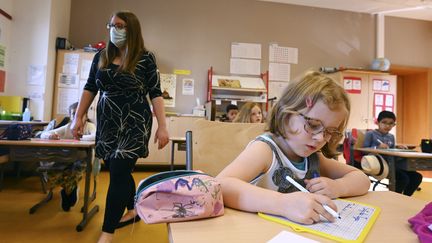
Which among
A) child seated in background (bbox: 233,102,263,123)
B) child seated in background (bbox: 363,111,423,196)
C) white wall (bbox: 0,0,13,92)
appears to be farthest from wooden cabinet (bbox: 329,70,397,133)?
white wall (bbox: 0,0,13,92)

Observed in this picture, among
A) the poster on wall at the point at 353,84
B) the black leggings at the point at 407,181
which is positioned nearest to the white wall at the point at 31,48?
the black leggings at the point at 407,181

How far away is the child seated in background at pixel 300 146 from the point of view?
2.40 ft

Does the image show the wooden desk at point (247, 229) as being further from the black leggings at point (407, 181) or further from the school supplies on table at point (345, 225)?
the black leggings at point (407, 181)

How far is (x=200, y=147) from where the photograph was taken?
39.7 inches

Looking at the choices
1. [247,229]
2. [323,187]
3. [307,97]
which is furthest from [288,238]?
[307,97]

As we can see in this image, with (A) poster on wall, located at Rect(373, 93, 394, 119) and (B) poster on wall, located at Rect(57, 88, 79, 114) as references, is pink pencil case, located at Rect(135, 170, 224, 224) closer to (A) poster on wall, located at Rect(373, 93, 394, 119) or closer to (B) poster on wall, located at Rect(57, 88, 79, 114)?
(B) poster on wall, located at Rect(57, 88, 79, 114)

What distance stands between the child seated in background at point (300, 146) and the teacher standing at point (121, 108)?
2.74 feet

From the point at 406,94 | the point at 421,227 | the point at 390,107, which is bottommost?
the point at 421,227

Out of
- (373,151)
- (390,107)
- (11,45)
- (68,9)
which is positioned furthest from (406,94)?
(11,45)

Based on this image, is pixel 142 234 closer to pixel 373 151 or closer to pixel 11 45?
pixel 373 151

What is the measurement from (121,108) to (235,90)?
→ 3.50 m

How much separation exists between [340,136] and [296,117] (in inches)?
6.0

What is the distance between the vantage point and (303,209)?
0.54 meters

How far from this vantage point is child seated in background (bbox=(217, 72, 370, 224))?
732 mm
